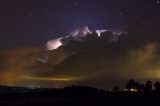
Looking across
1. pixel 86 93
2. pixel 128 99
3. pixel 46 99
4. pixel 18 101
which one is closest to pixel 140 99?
pixel 128 99

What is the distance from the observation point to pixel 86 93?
82.4 meters

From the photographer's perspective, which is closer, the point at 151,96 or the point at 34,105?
the point at 34,105

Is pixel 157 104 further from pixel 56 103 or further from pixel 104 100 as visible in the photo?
pixel 56 103

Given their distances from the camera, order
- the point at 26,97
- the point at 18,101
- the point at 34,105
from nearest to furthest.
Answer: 1. the point at 34,105
2. the point at 18,101
3. the point at 26,97

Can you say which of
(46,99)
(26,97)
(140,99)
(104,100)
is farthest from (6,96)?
(140,99)

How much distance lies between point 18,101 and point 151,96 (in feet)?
80.5

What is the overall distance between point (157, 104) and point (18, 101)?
24863 mm

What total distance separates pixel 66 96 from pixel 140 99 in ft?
46.2

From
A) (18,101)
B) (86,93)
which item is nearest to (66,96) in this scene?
(86,93)

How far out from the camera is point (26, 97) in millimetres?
82188

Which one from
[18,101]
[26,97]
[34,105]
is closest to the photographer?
[34,105]

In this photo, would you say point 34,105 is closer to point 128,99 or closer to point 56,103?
point 56,103

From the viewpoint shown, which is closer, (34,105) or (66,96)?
(34,105)

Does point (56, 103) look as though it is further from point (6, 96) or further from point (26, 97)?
point (6, 96)
